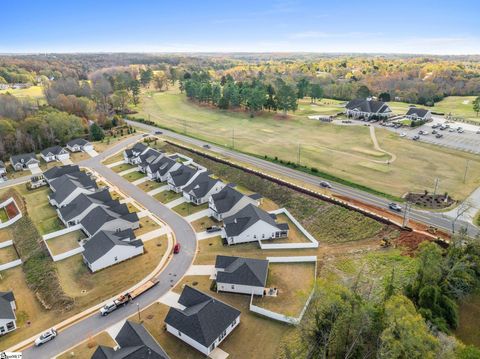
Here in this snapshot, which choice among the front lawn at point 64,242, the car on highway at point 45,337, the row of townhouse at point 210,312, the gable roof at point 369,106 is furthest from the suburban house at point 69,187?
the gable roof at point 369,106

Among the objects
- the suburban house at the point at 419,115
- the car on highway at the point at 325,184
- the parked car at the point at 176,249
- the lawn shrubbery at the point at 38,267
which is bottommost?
the lawn shrubbery at the point at 38,267

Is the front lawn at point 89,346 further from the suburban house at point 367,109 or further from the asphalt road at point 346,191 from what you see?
the suburban house at point 367,109

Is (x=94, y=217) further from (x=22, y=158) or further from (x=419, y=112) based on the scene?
(x=419, y=112)

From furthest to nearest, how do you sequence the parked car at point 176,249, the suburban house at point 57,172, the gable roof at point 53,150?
the gable roof at point 53,150, the suburban house at point 57,172, the parked car at point 176,249

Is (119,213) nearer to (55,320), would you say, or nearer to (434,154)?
(55,320)

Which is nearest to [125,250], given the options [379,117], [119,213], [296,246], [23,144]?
[119,213]

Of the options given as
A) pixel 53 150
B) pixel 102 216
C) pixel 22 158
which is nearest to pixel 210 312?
pixel 102 216

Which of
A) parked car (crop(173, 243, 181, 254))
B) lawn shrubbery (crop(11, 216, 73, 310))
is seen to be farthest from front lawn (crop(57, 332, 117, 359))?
parked car (crop(173, 243, 181, 254))
